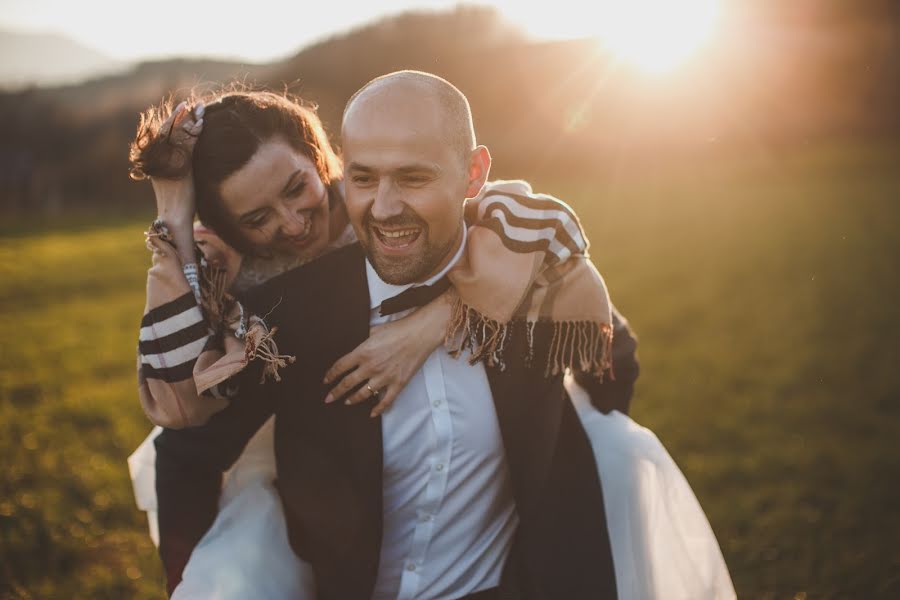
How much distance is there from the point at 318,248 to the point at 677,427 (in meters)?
3.97

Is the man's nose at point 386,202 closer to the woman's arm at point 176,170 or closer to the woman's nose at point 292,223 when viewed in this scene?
the woman's nose at point 292,223

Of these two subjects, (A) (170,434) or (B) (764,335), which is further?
(B) (764,335)

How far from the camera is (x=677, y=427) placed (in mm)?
5609

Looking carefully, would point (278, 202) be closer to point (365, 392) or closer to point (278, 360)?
point (278, 360)

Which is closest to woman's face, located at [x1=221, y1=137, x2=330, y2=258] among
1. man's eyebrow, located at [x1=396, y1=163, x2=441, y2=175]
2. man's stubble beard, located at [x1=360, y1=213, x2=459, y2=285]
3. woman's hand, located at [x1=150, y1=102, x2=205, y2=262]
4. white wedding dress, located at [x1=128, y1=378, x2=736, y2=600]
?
woman's hand, located at [x1=150, y1=102, x2=205, y2=262]

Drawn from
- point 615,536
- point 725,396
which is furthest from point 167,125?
point 725,396

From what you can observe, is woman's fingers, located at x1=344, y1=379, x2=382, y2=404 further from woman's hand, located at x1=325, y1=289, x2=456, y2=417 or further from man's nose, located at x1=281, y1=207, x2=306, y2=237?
man's nose, located at x1=281, y1=207, x2=306, y2=237

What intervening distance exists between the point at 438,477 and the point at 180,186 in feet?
4.48

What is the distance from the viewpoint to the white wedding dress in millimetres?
2264

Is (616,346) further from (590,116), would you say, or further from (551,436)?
(590,116)

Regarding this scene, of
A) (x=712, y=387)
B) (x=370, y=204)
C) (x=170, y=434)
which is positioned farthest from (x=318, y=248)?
(x=712, y=387)

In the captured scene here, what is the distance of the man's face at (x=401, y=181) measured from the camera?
6.79ft

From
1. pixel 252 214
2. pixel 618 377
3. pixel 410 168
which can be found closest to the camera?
pixel 410 168

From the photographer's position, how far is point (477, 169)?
2340 millimetres
